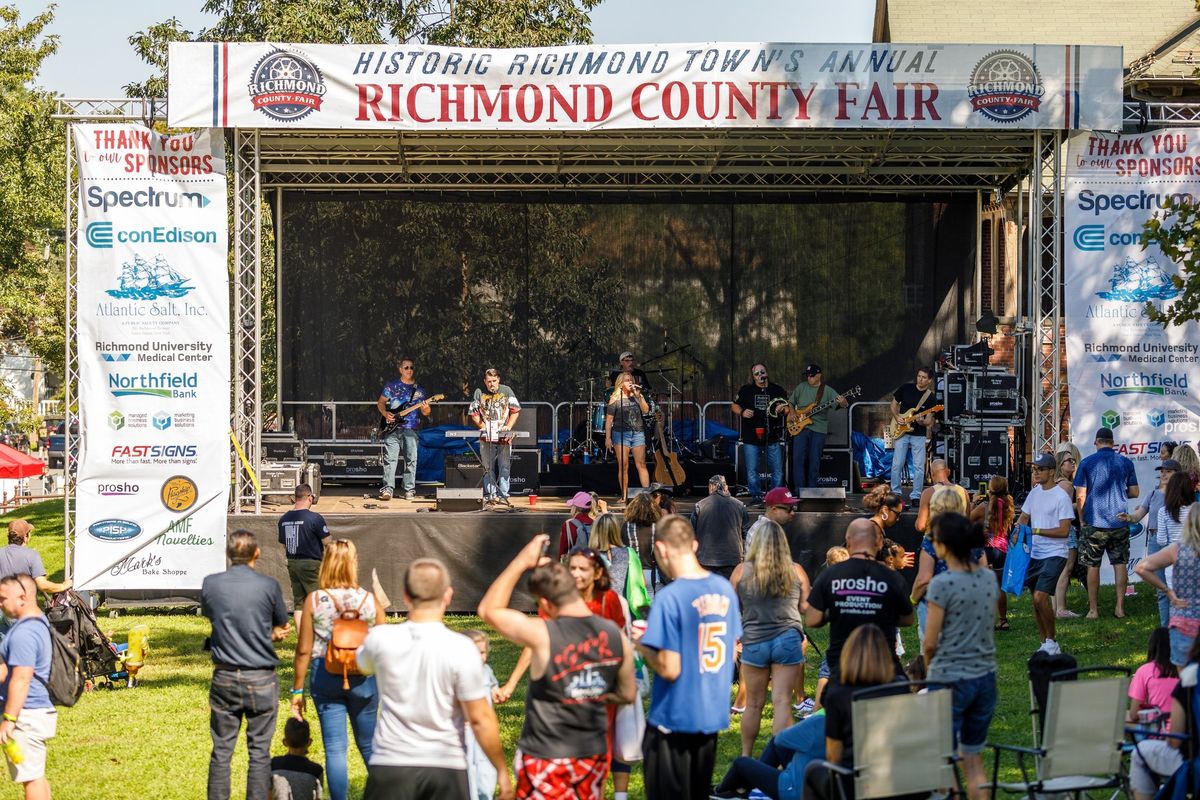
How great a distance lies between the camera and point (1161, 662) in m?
6.44

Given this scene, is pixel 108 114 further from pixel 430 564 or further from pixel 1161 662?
pixel 1161 662

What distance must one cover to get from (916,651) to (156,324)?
25.0ft

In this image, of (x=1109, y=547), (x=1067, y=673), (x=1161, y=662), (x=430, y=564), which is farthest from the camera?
(x=1109, y=547)

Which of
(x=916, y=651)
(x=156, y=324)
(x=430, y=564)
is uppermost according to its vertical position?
(x=156, y=324)

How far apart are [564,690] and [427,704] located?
0.51 meters

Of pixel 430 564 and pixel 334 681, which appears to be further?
pixel 334 681

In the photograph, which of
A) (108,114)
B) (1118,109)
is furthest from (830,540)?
(108,114)

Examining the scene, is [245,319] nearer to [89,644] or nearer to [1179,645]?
[89,644]

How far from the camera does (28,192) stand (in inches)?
890

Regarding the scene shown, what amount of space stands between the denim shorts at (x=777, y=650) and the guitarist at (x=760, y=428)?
7.85 m

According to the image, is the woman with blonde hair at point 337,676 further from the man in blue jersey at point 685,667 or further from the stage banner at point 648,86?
the stage banner at point 648,86

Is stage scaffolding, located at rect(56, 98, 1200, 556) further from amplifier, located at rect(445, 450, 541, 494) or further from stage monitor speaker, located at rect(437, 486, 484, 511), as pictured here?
amplifier, located at rect(445, 450, 541, 494)

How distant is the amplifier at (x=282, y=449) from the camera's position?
1559cm

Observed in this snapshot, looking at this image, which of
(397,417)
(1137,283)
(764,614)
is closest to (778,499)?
(764,614)
